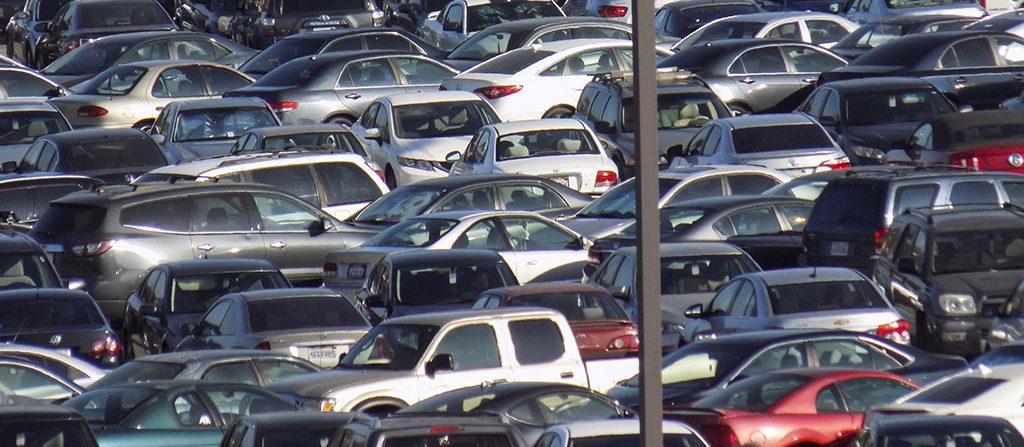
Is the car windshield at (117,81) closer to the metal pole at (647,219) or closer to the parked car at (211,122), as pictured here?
the parked car at (211,122)

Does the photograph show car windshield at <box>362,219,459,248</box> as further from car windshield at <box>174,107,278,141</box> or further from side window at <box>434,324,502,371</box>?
car windshield at <box>174,107,278,141</box>

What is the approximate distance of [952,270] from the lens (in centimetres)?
1938

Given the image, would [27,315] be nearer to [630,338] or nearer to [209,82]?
[630,338]

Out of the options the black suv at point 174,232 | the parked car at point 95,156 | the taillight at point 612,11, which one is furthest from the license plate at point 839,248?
the taillight at point 612,11

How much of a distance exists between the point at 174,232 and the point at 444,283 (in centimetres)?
433

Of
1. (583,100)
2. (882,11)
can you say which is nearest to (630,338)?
(583,100)

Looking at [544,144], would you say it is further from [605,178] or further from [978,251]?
[978,251]

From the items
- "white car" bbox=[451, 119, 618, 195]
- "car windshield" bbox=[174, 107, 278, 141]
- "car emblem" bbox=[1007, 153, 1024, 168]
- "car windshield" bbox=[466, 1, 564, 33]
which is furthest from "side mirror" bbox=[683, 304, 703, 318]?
"car windshield" bbox=[466, 1, 564, 33]

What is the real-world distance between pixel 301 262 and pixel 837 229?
6.30 m

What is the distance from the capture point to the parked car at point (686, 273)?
805 inches

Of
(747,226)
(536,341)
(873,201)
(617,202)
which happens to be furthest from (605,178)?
(536,341)

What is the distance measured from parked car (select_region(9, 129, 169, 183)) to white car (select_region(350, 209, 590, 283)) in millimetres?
6550

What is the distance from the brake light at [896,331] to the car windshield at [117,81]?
59.4 ft

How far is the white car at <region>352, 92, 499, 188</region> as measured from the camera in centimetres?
2934
